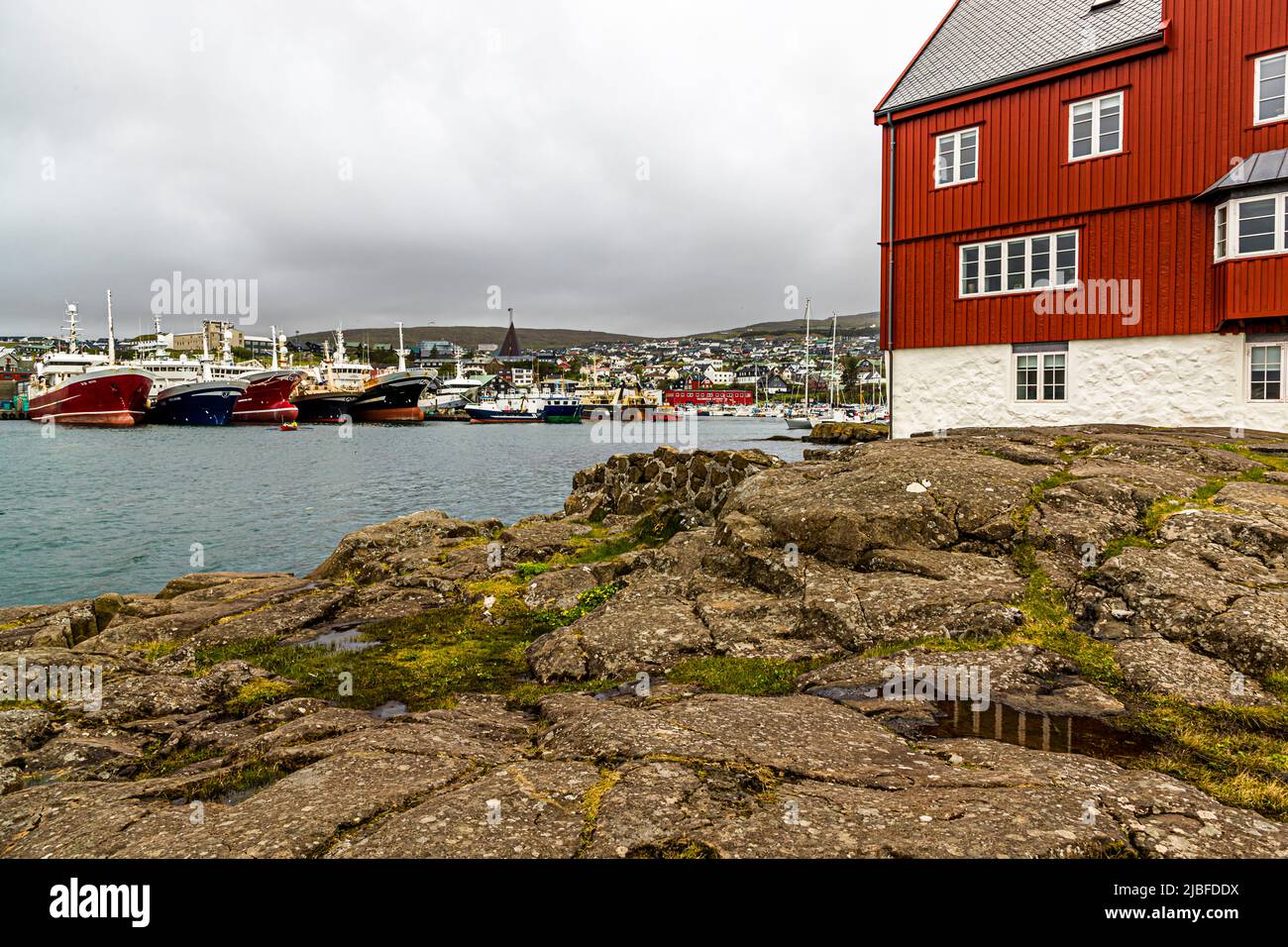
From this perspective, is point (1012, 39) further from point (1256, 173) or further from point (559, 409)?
point (559, 409)

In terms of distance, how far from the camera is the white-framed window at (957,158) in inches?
936

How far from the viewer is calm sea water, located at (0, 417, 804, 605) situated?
2589 centimetres

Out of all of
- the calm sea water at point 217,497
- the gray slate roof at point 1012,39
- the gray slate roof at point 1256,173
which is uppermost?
the gray slate roof at point 1012,39

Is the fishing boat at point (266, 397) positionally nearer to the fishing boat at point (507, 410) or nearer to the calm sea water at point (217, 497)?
the calm sea water at point (217, 497)

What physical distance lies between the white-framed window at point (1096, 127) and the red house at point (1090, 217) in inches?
1.6

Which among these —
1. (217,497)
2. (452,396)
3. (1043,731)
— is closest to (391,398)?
(452,396)

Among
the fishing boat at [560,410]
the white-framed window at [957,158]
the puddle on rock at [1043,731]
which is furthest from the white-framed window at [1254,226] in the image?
the fishing boat at [560,410]

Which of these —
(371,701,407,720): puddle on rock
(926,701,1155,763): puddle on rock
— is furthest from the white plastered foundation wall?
(371,701,407,720): puddle on rock

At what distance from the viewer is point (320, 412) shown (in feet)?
477

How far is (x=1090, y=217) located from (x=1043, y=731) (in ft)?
66.7

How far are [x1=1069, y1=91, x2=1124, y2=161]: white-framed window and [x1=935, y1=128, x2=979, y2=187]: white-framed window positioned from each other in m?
2.69
